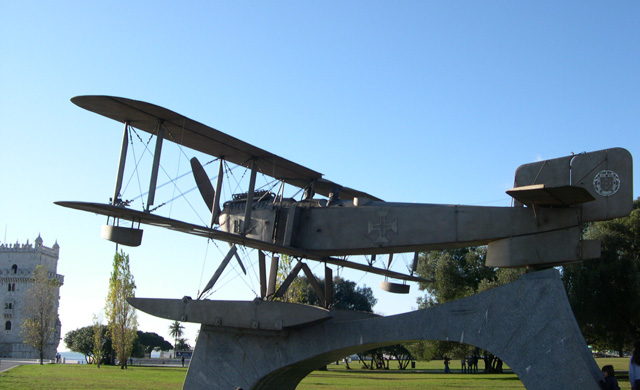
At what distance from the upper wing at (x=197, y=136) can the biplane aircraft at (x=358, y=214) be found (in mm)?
26

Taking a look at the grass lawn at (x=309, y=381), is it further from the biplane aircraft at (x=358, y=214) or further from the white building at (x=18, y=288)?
the white building at (x=18, y=288)

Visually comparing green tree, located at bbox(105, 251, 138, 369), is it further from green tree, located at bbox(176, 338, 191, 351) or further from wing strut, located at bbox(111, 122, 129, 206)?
green tree, located at bbox(176, 338, 191, 351)

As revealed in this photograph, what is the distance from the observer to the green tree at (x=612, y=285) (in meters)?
32.2

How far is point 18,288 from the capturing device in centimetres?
9638

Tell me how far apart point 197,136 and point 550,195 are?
27.7 ft

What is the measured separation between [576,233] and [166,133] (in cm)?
966

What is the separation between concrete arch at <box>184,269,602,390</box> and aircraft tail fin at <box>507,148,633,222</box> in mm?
1406

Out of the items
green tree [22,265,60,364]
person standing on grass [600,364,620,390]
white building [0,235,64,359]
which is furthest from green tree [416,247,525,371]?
white building [0,235,64,359]

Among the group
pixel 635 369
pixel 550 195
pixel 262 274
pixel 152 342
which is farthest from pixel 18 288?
pixel 635 369

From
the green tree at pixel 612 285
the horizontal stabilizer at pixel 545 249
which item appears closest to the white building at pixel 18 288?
the green tree at pixel 612 285

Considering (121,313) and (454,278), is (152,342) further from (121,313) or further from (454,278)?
(454,278)

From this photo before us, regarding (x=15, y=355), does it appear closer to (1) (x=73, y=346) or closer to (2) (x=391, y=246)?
(1) (x=73, y=346)

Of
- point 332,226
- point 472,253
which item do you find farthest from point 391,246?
point 472,253

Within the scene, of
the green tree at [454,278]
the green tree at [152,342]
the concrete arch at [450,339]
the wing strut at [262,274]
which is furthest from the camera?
the green tree at [152,342]
